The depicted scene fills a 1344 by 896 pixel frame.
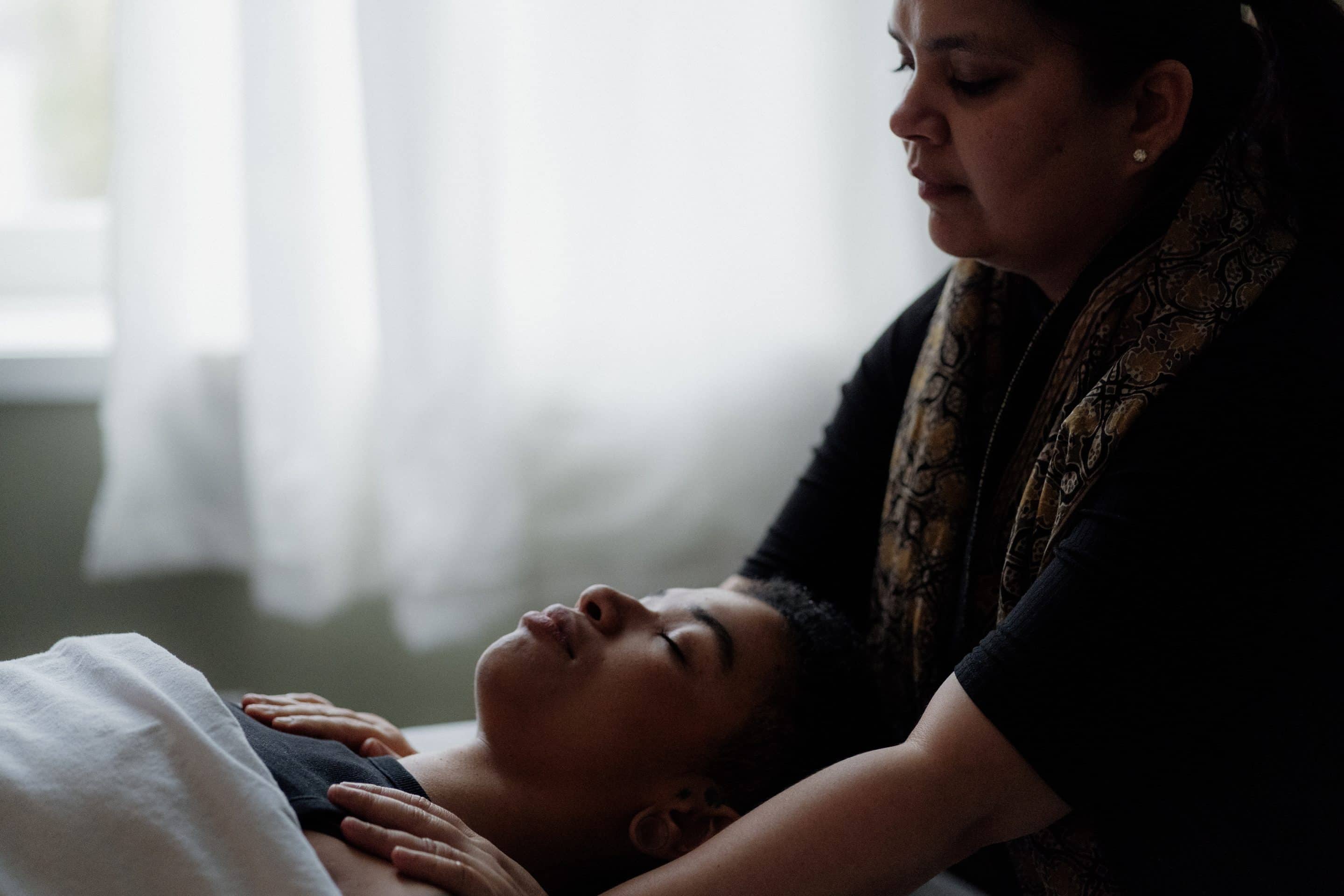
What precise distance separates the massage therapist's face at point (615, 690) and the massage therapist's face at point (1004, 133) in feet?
1.67

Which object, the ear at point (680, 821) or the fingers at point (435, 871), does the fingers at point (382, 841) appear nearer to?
the fingers at point (435, 871)

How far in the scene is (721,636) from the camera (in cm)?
129

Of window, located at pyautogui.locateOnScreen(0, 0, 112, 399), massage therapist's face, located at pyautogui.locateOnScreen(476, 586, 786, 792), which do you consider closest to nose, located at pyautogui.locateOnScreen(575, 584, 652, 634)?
massage therapist's face, located at pyautogui.locateOnScreen(476, 586, 786, 792)

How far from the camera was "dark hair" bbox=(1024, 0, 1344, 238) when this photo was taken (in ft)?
3.87

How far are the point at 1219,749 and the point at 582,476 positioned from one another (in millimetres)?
1178

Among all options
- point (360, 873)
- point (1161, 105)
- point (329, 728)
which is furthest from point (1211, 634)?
point (329, 728)

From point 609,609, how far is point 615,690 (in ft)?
0.31

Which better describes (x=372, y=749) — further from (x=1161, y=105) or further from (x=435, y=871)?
(x=1161, y=105)

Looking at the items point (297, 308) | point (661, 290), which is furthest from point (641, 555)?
point (297, 308)

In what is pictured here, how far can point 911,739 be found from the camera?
3.54 ft

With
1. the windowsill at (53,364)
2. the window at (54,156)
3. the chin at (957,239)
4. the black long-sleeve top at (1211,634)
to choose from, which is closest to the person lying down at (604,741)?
the black long-sleeve top at (1211,634)

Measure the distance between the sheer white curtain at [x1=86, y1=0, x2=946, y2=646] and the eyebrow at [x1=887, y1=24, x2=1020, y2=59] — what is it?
81 centimetres

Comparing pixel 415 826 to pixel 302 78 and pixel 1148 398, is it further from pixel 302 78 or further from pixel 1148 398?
pixel 302 78

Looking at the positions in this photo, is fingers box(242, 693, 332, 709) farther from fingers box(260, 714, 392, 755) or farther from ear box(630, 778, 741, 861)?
ear box(630, 778, 741, 861)
